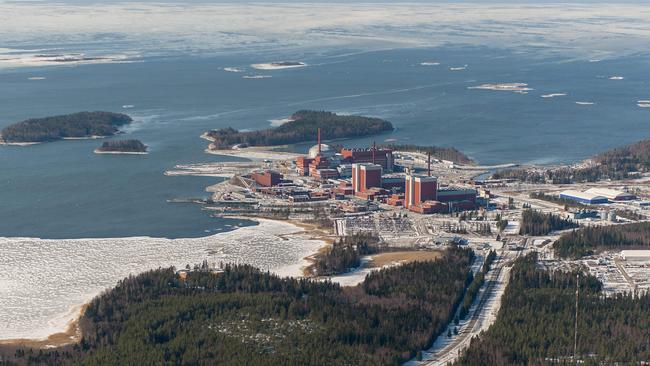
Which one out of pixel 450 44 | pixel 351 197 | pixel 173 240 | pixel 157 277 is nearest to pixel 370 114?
pixel 351 197

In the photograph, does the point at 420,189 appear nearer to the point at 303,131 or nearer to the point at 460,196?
the point at 460,196

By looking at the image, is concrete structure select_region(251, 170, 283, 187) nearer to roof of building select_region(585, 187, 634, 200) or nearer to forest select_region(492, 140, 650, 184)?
forest select_region(492, 140, 650, 184)

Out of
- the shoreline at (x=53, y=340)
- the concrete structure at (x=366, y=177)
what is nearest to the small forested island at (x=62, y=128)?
the concrete structure at (x=366, y=177)

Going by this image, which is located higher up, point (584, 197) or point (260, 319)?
point (260, 319)

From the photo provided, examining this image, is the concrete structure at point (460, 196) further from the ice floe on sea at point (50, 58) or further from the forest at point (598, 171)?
the ice floe on sea at point (50, 58)

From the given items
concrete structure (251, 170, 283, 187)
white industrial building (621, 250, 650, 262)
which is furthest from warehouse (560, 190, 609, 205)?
concrete structure (251, 170, 283, 187)

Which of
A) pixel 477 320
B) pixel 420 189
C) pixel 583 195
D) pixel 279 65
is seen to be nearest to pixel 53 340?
pixel 477 320
